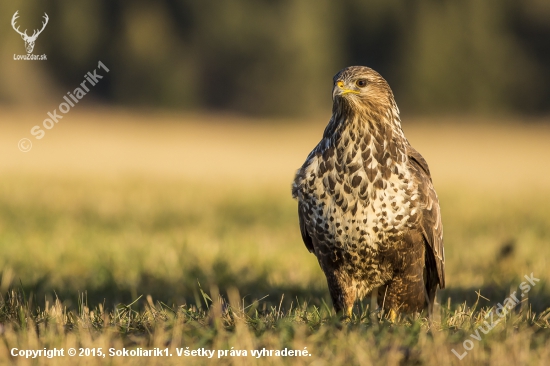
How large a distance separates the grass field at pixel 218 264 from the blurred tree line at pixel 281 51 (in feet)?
60.0

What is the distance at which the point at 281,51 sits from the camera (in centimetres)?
3975

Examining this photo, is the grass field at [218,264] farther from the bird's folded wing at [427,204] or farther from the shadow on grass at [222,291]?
the bird's folded wing at [427,204]

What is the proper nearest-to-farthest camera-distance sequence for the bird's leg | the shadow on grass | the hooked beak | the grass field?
the grass field
the hooked beak
the bird's leg
the shadow on grass

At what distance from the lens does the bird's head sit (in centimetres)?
495

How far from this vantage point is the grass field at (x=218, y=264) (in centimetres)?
377

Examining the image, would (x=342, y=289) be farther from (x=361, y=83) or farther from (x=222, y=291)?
(x=222, y=291)

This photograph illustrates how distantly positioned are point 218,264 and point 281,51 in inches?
1319

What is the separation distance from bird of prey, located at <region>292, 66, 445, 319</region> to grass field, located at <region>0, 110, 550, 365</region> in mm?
312

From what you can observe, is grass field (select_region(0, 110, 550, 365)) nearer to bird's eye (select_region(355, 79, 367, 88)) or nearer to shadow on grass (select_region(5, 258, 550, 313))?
shadow on grass (select_region(5, 258, 550, 313))

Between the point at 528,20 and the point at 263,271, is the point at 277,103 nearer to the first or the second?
the point at 528,20

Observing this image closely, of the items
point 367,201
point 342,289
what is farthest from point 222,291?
point 367,201

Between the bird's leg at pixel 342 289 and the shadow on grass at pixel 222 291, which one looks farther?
the shadow on grass at pixel 222 291

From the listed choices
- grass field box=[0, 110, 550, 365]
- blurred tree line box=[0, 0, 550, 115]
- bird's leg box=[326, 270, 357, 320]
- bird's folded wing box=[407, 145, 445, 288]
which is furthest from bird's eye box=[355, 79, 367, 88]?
blurred tree line box=[0, 0, 550, 115]

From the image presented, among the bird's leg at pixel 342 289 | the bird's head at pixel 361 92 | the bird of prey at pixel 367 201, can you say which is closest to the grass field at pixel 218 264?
the bird's leg at pixel 342 289
